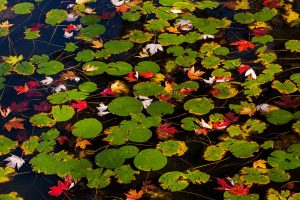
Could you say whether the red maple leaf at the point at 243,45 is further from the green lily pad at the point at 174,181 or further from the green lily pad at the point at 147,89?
the green lily pad at the point at 174,181

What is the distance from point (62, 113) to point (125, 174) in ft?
2.80

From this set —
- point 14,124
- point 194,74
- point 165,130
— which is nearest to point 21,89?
point 14,124

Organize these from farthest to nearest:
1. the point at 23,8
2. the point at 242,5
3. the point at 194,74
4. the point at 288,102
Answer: the point at 23,8, the point at 242,5, the point at 194,74, the point at 288,102

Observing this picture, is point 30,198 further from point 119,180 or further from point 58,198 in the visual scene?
point 119,180

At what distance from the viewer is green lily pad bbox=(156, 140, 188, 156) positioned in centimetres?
312

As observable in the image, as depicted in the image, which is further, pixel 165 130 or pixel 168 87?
pixel 168 87

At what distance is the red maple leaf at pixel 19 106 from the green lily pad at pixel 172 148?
1249mm

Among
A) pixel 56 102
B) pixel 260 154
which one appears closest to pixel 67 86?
pixel 56 102

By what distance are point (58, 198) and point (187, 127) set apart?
1.08m

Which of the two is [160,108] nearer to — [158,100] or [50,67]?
[158,100]

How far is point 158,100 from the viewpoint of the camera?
356 cm

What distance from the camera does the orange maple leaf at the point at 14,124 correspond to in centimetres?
347

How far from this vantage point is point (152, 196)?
2859 millimetres

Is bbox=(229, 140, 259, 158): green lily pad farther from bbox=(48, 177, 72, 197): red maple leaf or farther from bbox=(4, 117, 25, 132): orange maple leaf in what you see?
bbox=(4, 117, 25, 132): orange maple leaf
